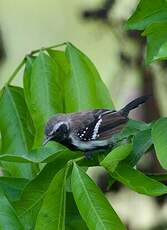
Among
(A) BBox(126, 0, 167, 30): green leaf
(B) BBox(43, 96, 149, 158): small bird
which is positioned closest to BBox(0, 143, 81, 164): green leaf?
(B) BBox(43, 96, 149, 158): small bird

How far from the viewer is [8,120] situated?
255 centimetres

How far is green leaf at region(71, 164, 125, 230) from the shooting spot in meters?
1.99

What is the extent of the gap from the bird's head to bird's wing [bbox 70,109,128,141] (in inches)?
2.1

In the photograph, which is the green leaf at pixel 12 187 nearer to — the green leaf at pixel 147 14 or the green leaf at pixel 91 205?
the green leaf at pixel 91 205

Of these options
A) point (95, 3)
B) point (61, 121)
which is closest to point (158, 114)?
point (95, 3)

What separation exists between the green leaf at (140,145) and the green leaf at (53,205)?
0.88ft

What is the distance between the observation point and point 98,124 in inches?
110

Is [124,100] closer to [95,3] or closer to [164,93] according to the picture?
[164,93]

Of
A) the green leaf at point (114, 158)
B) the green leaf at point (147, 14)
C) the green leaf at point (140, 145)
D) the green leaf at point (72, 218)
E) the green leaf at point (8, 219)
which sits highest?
the green leaf at point (147, 14)

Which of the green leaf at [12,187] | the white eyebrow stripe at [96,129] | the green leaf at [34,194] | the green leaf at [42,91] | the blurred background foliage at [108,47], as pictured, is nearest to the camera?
the green leaf at [34,194]

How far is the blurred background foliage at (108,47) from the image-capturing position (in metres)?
5.30

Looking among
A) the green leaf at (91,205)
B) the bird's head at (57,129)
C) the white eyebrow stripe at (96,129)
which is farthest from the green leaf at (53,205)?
the white eyebrow stripe at (96,129)

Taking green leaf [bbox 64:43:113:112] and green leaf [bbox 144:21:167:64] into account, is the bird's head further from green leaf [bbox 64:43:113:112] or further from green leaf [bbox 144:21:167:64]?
green leaf [bbox 144:21:167:64]

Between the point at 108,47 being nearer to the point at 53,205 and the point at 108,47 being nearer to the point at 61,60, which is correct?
the point at 61,60
